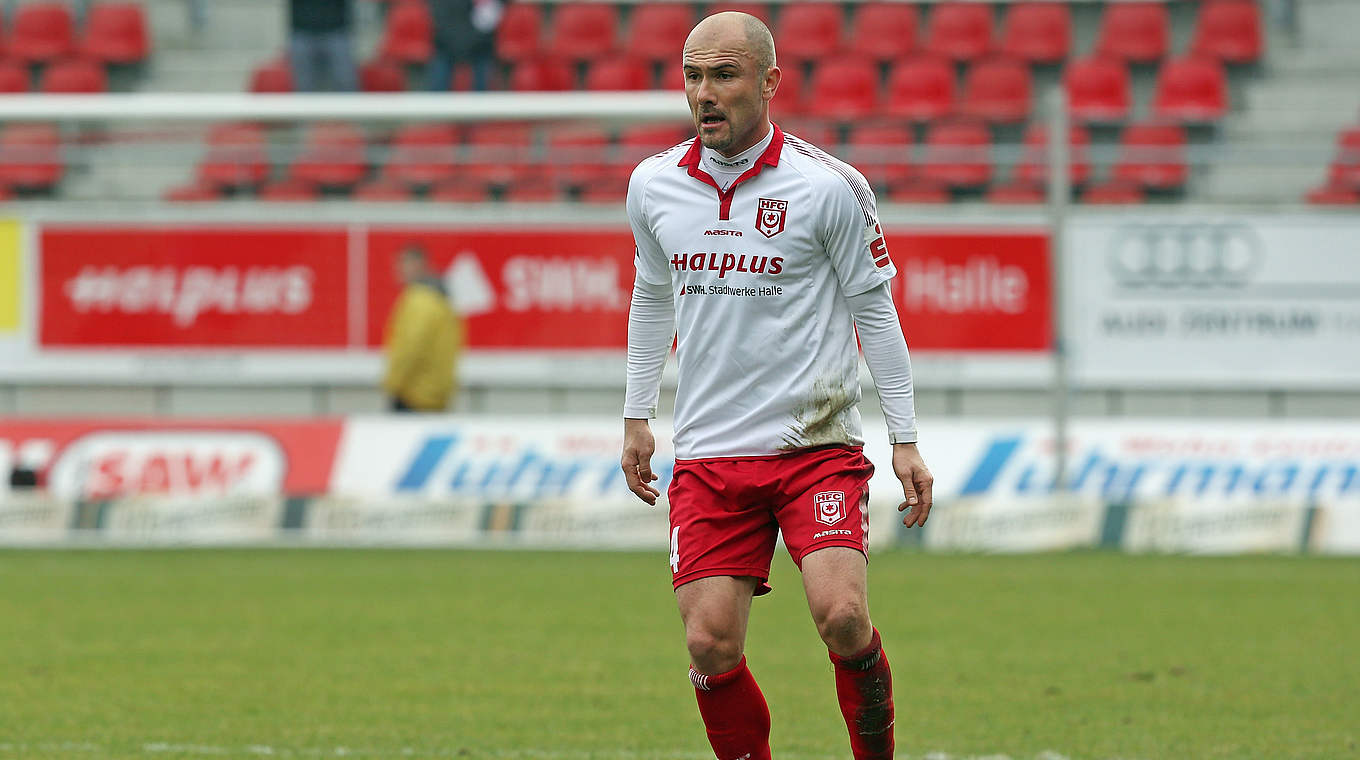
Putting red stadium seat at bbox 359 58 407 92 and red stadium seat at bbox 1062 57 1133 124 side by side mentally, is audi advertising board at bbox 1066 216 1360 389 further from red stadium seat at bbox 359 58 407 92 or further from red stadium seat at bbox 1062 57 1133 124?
red stadium seat at bbox 359 58 407 92

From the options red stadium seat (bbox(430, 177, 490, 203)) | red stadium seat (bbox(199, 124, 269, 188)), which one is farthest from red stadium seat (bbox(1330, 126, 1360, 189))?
red stadium seat (bbox(199, 124, 269, 188))

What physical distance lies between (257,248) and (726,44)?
12.2 metres

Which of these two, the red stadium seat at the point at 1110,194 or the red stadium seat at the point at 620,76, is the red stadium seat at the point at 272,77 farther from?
the red stadium seat at the point at 1110,194

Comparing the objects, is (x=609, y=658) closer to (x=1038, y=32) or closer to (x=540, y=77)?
(x=540, y=77)

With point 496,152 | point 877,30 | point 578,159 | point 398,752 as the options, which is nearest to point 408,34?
point 496,152

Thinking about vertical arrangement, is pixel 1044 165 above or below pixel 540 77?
below

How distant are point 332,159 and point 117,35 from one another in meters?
5.08

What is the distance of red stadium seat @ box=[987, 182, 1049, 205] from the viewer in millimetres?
16312

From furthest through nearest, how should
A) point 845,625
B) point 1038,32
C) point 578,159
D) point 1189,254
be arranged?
point 1038,32 < point 578,159 < point 1189,254 < point 845,625

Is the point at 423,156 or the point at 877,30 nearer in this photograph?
the point at 423,156

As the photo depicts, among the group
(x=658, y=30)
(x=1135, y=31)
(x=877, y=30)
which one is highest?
(x=1135, y=31)

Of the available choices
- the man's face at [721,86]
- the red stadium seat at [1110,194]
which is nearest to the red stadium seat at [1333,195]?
the red stadium seat at [1110,194]

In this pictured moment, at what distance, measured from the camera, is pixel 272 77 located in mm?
18766

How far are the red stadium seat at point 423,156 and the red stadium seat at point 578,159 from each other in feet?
2.81
